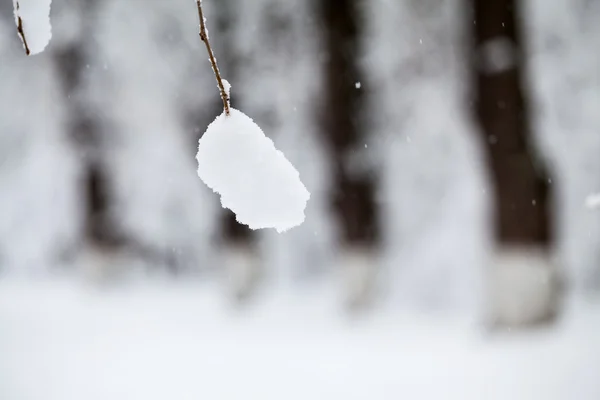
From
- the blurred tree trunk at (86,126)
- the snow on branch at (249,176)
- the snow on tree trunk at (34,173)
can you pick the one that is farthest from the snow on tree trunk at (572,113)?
the snow on tree trunk at (34,173)

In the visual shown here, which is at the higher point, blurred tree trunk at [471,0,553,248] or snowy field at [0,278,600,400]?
blurred tree trunk at [471,0,553,248]

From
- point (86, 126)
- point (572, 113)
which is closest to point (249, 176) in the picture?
point (572, 113)

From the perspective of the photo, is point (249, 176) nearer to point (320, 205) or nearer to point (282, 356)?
point (282, 356)

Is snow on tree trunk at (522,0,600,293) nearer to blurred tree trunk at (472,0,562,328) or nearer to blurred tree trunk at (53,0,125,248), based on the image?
blurred tree trunk at (472,0,562,328)

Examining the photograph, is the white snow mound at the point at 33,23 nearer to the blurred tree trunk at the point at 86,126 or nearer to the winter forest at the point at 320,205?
the winter forest at the point at 320,205

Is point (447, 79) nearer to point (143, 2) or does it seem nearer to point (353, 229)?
point (353, 229)

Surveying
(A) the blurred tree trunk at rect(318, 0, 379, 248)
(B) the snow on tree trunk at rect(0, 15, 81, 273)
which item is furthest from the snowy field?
(B) the snow on tree trunk at rect(0, 15, 81, 273)

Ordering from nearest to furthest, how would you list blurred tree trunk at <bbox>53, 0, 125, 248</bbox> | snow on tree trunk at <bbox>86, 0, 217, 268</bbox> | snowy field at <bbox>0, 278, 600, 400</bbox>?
1. snowy field at <bbox>0, 278, 600, 400</bbox>
2. blurred tree trunk at <bbox>53, 0, 125, 248</bbox>
3. snow on tree trunk at <bbox>86, 0, 217, 268</bbox>
